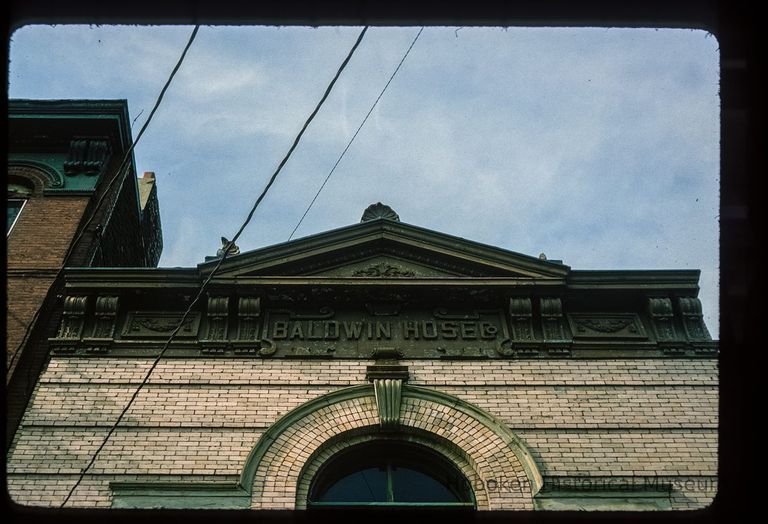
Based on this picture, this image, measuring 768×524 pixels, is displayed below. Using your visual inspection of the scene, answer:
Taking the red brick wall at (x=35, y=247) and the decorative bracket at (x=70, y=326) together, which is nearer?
the decorative bracket at (x=70, y=326)

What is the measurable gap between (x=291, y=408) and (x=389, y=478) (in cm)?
141

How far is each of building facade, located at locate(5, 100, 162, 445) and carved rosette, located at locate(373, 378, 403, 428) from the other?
4684mm

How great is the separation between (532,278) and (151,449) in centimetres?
531

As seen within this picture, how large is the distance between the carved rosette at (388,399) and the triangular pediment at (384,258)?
5.87 ft

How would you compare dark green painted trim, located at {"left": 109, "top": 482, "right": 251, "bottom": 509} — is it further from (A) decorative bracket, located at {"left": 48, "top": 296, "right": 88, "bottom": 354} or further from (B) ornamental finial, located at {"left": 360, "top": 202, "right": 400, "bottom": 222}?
(B) ornamental finial, located at {"left": 360, "top": 202, "right": 400, "bottom": 222}

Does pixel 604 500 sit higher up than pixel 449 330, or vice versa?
pixel 449 330

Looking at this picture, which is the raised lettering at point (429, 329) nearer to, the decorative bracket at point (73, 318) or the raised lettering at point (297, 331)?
the raised lettering at point (297, 331)

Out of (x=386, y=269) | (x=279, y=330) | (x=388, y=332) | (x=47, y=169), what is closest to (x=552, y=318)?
(x=388, y=332)

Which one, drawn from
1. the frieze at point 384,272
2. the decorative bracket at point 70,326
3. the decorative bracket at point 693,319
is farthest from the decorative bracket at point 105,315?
the decorative bracket at point 693,319

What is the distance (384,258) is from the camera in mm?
12375

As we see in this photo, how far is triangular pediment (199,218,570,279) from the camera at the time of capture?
11.8 m

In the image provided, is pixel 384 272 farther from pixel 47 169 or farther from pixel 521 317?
pixel 47 169

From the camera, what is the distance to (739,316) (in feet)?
14.8

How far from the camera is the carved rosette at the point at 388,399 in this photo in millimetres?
10125
